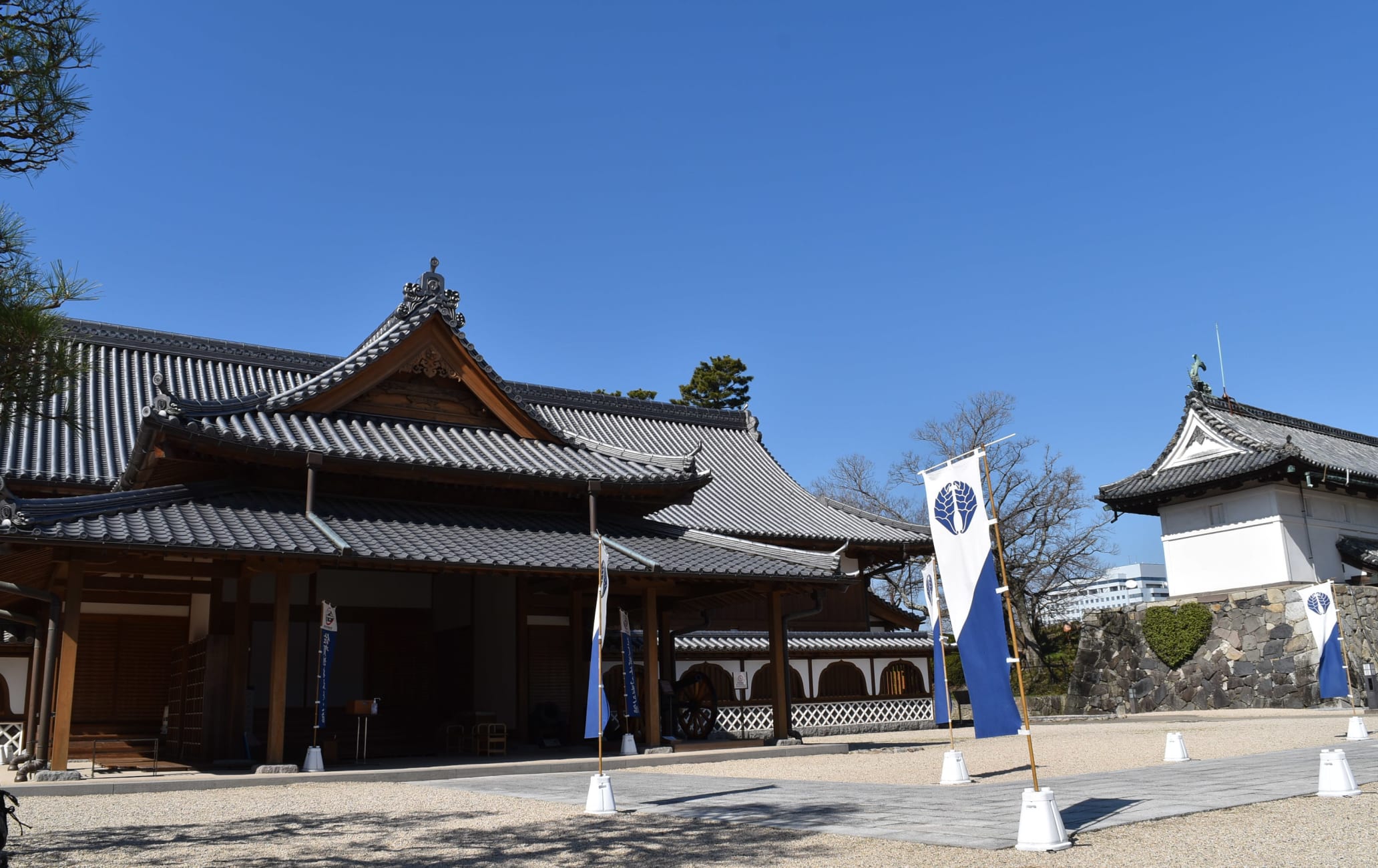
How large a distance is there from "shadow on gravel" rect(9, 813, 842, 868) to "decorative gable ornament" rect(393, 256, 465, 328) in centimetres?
988

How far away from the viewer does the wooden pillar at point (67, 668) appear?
11.6 meters

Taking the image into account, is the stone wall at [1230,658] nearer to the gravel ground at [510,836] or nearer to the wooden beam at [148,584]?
the gravel ground at [510,836]

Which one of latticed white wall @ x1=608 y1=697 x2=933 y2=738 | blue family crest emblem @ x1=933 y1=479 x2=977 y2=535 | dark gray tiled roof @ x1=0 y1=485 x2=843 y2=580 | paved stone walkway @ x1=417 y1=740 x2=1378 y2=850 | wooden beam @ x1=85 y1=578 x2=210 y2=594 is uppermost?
dark gray tiled roof @ x1=0 y1=485 x2=843 y2=580

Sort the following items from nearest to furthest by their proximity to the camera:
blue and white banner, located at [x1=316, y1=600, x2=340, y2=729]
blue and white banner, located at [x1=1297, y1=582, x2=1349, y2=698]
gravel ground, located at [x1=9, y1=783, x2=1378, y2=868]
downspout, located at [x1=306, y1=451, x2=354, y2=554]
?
1. gravel ground, located at [x1=9, y1=783, x2=1378, y2=868]
2. blue and white banner, located at [x1=316, y1=600, x2=340, y2=729]
3. downspout, located at [x1=306, y1=451, x2=354, y2=554]
4. blue and white banner, located at [x1=1297, y1=582, x2=1349, y2=698]

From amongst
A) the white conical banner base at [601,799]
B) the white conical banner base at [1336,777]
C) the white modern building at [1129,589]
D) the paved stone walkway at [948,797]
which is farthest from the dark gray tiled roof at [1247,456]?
the white modern building at [1129,589]

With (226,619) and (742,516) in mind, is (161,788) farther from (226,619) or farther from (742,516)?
(742,516)

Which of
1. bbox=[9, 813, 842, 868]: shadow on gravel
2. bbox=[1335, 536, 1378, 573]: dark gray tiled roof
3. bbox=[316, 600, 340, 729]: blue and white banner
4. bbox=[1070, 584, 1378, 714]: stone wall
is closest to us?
bbox=[9, 813, 842, 868]: shadow on gravel

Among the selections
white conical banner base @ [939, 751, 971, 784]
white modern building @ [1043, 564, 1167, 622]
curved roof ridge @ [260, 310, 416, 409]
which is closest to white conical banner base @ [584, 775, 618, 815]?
white conical banner base @ [939, 751, 971, 784]

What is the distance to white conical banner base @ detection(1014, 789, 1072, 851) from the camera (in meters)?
6.35

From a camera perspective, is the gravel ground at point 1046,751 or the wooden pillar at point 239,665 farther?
the wooden pillar at point 239,665

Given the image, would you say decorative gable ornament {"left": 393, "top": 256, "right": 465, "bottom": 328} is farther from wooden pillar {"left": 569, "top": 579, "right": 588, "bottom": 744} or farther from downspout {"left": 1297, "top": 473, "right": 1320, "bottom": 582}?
downspout {"left": 1297, "top": 473, "right": 1320, "bottom": 582}

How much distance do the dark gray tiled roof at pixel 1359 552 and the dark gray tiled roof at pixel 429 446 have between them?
23.0 metres

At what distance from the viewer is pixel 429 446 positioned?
52.3ft

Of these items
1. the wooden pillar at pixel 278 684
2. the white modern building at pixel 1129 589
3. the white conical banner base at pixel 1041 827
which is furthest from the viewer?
the white modern building at pixel 1129 589
